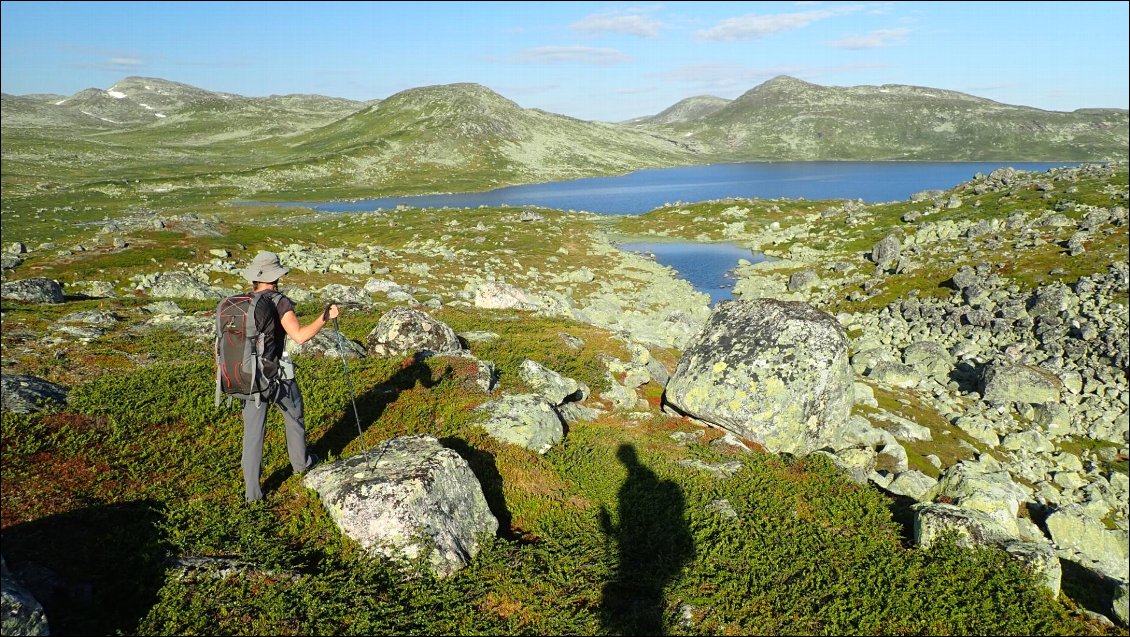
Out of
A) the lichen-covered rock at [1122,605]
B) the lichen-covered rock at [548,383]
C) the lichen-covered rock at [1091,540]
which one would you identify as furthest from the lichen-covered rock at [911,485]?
the lichen-covered rock at [548,383]

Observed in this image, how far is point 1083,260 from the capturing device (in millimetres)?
53812

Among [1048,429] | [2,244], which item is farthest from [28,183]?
[1048,429]

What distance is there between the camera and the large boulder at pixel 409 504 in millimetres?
10422

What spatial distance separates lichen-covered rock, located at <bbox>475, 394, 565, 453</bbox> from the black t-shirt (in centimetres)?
678

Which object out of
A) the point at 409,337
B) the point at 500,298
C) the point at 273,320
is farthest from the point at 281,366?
the point at 500,298

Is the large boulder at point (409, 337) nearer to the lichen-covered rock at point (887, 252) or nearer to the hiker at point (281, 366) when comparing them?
the hiker at point (281, 366)

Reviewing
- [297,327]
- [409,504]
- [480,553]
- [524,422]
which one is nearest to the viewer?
[297,327]

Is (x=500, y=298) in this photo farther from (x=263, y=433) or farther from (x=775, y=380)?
(x=263, y=433)

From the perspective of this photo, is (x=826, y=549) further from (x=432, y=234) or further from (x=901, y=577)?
(x=432, y=234)

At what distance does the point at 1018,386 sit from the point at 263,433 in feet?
128

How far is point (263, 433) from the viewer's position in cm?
1083

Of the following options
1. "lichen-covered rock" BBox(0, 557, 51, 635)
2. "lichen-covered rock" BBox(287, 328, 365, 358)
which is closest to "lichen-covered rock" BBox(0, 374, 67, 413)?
"lichen-covered rock" BBox(287, 328, 365, 358)

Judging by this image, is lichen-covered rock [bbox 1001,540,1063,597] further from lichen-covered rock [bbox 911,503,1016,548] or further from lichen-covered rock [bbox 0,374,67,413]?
lichen-covered rock [bbox 0,374,67,413]

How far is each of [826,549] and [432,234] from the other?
325 feet
